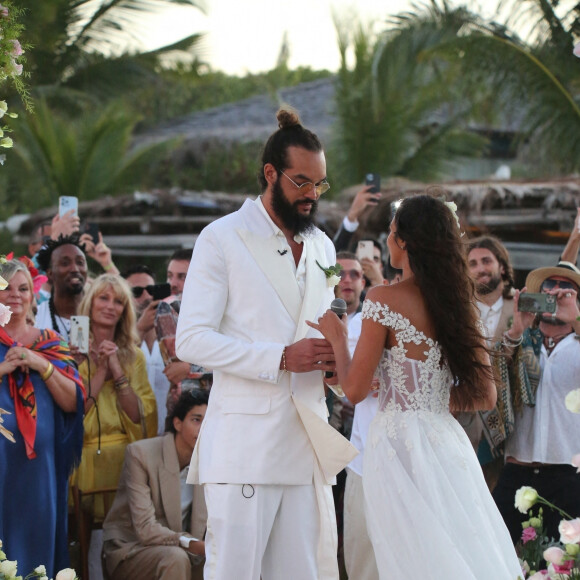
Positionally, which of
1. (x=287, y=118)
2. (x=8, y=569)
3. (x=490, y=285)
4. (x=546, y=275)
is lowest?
(x=8, y=569)

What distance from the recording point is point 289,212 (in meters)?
4.49

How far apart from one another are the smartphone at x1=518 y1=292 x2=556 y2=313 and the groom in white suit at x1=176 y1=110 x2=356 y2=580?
2.09 meters

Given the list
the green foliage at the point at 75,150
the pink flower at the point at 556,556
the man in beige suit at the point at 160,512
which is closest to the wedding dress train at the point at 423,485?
the pink flower at the point at 556,556

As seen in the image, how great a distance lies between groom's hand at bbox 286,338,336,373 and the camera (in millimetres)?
4195

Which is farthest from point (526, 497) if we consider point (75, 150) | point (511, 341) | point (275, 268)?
point (75, 150)

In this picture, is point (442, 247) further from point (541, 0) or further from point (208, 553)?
point (541, 0)

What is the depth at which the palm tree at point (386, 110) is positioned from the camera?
19.0 metres

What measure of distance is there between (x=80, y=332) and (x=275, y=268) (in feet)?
8.75

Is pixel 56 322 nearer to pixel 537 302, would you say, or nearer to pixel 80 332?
pixel 80 332

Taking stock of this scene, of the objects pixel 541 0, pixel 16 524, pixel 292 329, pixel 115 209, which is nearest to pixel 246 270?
pixel 292 329

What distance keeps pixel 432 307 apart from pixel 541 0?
11827mm

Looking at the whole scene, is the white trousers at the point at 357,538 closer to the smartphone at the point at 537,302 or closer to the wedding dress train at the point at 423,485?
the smartphone at the point at 537,302

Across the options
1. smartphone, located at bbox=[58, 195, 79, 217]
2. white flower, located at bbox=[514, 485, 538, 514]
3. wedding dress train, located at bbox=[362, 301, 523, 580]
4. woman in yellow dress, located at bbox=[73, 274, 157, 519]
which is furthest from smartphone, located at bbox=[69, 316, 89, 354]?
white flower, located at bbox=[514, 485, 538, 514]

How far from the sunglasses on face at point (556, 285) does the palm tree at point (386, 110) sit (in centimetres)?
1120
